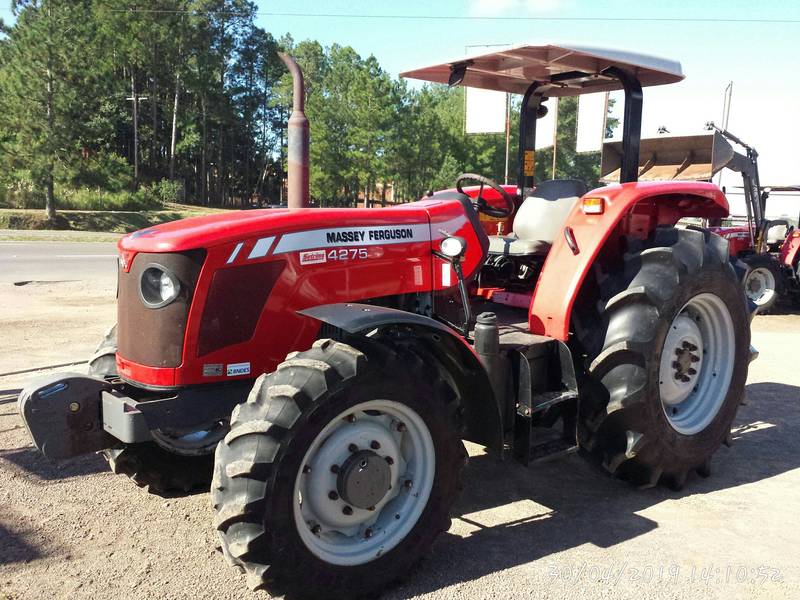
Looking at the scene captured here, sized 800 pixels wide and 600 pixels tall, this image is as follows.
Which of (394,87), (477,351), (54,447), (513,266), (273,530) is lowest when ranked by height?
(273,530)

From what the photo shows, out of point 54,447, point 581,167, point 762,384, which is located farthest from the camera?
point 581,167

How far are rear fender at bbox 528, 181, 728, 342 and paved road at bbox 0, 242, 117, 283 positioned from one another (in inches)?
423

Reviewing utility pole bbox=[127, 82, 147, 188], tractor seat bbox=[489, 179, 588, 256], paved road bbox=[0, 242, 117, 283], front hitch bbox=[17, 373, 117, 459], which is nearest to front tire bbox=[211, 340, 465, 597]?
front hitch bbox=[17, 373, 117, 459]

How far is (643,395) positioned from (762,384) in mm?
3523

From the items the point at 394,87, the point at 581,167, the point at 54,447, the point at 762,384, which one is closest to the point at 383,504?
the point at 54,447

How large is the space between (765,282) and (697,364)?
8773 millimetres

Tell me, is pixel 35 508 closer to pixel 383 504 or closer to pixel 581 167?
pixel 383 504

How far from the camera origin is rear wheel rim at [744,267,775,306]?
1162 centimetres

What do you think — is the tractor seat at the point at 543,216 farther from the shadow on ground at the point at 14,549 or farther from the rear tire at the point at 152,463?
the shadow on ground at the point at 14,549

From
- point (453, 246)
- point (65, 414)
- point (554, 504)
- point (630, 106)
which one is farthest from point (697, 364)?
point (65, 414)

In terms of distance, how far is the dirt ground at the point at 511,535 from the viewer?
2.93 meters

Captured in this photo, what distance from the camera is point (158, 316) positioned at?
2.97 metres

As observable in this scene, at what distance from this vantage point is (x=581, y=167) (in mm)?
66500

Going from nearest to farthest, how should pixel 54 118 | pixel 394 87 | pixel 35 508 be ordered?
pixel 35 508 → pixel 54 118 → pixel 394 87
